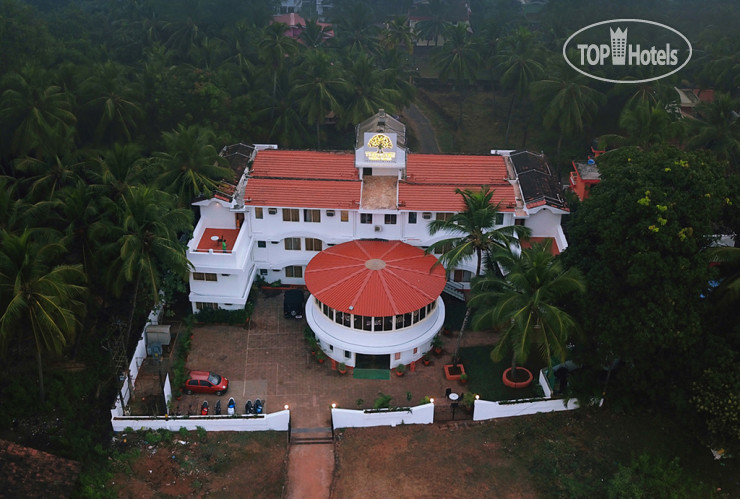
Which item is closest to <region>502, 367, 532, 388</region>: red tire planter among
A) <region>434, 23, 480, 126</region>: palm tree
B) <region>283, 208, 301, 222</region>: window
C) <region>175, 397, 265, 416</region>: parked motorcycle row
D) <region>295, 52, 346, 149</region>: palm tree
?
<region>175, 397, 265, 416</region>: parked motorcycle row

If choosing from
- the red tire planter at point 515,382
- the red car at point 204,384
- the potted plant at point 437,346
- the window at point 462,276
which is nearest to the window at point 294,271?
the window at point 462,276

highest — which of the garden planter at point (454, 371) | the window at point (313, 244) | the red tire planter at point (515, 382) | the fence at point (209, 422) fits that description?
the window at point (313, 244)

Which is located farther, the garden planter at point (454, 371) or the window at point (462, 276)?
the window at point (462, 276)

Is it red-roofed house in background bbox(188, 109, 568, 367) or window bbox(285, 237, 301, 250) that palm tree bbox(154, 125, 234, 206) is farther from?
window bbox(285, 237, 301, 250)

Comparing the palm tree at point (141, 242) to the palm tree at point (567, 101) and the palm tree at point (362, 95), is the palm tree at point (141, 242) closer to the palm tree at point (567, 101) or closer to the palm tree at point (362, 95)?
the palm tree at point (362, 95)

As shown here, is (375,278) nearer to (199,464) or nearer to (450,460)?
(450,460)

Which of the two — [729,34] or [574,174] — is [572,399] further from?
[729,34]
